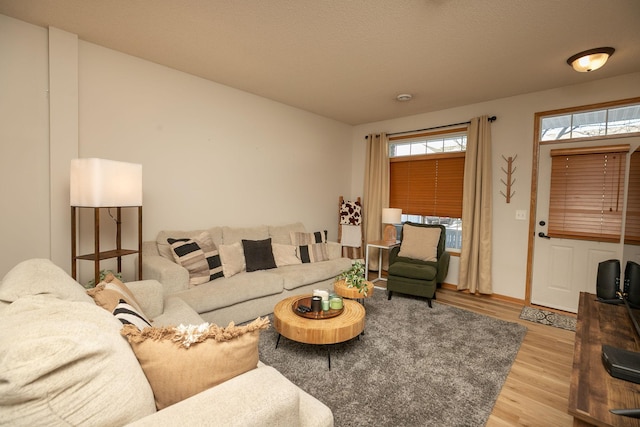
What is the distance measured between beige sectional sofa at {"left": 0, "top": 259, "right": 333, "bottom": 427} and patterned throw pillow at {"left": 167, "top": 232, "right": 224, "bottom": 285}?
1.78 m

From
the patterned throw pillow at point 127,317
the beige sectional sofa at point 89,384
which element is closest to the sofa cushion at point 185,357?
the beige sectional sofa at point 89,384

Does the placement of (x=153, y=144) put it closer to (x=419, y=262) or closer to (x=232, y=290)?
(x=232, y=290)

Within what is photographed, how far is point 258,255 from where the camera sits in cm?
348

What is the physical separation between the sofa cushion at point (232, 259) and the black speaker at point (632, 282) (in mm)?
3103

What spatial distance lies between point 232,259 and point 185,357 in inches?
92.3

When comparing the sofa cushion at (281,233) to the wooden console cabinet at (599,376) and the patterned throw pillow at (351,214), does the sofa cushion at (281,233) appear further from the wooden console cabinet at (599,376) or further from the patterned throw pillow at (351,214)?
the wooden console cabinet at (599,376)

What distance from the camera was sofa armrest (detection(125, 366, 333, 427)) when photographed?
0.82 meters

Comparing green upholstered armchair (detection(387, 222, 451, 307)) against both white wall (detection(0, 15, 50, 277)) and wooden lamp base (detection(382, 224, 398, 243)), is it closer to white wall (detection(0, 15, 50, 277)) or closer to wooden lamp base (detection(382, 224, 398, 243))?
wooden lamp base (detection(382, 224, 398, 243))

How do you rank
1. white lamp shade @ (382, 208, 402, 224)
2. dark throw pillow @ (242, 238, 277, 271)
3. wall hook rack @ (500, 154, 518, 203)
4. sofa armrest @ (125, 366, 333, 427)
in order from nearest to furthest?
sofa armrest @ (125, 366, 333, 427) → dark throw pillow @ (242, 238, 277, 271) → wall hook rack @ (500, 154, 518, 203) → white lamp shade @ (382, 208, 402, 224)

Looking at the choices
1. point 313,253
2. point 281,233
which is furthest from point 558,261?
point 281,233

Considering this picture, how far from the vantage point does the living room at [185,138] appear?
2.46 metres

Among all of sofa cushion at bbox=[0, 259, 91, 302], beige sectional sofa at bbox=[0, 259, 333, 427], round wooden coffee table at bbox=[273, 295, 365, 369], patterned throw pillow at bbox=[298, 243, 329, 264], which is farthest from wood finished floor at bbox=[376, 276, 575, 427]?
sofa cushion at bbox=[0, 259, 91, 302]

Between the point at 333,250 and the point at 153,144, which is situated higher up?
the point at 153,144

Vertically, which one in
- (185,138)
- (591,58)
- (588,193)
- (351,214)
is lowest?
(351,214)
